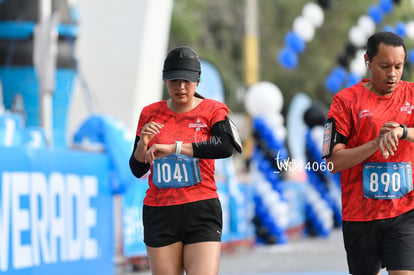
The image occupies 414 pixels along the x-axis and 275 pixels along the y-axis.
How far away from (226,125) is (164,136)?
373mm

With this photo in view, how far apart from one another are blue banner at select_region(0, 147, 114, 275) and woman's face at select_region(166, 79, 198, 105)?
11.2 ft

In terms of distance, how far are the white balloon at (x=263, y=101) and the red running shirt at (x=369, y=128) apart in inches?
581

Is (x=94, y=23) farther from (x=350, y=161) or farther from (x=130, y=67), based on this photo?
(x=350, y=161)

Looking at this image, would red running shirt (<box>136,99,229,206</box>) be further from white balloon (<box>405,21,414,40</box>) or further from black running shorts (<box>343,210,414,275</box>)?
white balloon (<box>405,21,414,40</box>)

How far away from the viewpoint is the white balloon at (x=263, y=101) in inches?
795

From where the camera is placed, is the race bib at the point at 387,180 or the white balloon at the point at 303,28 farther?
the white balloon at the point at 303,28

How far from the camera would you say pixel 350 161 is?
520 centimetres

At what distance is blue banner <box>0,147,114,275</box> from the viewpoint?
8.77 metres

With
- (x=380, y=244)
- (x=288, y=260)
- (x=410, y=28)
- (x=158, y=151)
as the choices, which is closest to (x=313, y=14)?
(x=410, y=28)

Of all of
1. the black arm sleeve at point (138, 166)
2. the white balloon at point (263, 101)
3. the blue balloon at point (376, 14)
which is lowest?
the black arm sleeve at point (138, 166)

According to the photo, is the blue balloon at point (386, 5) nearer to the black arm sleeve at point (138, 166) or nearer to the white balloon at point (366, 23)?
the white balloon at point (366, 23)

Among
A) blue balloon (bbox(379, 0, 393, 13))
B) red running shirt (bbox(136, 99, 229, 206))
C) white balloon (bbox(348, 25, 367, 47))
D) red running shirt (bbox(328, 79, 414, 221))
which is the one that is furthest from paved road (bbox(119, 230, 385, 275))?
red running shirt (bbox(328, 79, 414, 221))

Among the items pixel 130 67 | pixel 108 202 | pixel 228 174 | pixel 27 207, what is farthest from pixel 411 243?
pixel 130 67

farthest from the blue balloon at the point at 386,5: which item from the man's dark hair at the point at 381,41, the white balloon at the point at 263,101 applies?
the man's dark hair at the point at 381,41
